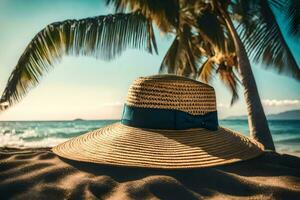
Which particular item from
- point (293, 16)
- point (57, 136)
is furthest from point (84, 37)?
point (57, 136)

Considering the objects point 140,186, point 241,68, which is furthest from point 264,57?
point 140,186

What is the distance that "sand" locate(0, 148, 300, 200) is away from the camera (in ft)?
4.96

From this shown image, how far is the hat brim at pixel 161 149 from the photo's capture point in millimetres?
1579

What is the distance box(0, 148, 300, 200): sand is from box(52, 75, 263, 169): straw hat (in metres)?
0.10

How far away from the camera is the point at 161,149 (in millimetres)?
1642

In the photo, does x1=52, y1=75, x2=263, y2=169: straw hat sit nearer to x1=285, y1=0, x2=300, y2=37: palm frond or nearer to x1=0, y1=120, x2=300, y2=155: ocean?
x1=285, y1=0, x2=300, y2=37: palm frond

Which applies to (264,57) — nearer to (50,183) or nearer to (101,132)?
(101,132)

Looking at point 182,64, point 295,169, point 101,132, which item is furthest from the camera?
point 182,64

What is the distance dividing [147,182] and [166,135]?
10.8 inches

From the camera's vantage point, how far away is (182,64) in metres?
6.85

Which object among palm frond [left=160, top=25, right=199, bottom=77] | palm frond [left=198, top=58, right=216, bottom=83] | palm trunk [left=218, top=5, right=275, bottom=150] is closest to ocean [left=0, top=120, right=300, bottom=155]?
palm frond [left=198, top=58, right=216, bottom=83]

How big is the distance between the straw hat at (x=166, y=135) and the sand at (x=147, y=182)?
95 mm

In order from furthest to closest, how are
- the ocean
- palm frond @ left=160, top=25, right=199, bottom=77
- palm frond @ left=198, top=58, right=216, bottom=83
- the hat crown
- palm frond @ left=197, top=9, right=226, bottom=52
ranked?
1. the ocean
2. palm frond @ left=198, top=58, right=216, bottom=83
3. palm frond @ left=160, top=25, right=199, bottom=77
4. palm frond @ left=197, top=9, right=226, bottom=52
5. the hat crown

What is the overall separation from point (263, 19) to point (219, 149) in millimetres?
3643
